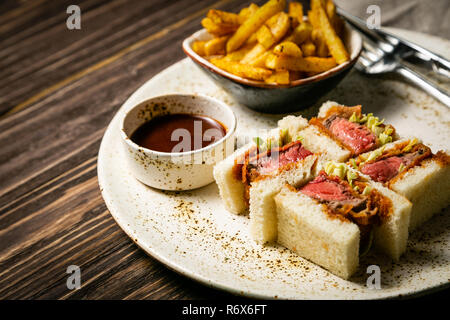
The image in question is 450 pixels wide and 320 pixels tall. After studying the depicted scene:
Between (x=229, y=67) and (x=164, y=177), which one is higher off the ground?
(x=229, y=67)

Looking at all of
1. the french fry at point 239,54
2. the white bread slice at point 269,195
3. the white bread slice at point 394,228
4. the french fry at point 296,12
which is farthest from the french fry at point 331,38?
the white bread slice at point 394,228

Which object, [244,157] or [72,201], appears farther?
[72,201]

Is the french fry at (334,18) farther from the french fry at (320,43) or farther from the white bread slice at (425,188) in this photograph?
the white bread slice at (425,188)

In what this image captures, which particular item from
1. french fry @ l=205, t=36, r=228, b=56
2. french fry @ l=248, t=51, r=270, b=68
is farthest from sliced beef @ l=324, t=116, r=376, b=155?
Result: french fry @ l=205, t=36, r=228, b=56

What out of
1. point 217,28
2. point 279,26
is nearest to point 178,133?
point 217,28

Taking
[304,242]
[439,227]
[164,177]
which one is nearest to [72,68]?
[164,177]
